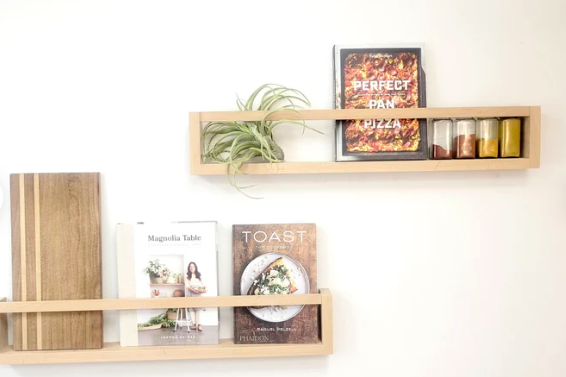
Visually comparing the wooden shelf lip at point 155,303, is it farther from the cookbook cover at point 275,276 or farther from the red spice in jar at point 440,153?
the red spice in jar at point 440,153

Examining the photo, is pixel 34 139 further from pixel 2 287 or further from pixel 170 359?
pixel 170 359

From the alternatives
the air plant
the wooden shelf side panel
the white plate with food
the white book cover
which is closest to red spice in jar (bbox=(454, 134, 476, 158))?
the air plant

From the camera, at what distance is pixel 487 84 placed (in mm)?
1314

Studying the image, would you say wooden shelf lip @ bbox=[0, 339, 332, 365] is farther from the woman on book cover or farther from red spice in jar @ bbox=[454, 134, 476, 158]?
red spice in jar @ bbox=[454, 134, 476, 158]

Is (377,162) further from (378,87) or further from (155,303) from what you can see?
(155,303)

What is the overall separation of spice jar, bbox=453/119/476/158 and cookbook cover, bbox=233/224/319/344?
377 millimetres

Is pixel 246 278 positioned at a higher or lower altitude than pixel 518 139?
lower

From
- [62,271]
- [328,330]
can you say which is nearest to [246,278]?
[328,330]

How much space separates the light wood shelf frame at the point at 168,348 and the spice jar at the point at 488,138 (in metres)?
0.48

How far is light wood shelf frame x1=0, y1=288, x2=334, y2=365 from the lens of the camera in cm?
124

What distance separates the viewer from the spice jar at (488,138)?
1249mm

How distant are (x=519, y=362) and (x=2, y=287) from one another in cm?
124

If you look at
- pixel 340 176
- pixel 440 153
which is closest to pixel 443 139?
pixel 440 153

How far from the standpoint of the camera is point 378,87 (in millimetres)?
1281
